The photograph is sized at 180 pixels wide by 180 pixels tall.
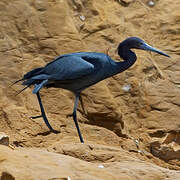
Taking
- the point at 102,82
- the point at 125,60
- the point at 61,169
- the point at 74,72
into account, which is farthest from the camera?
the point at 102,82

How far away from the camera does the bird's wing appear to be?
20.9 feet

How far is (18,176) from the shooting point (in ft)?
12.8

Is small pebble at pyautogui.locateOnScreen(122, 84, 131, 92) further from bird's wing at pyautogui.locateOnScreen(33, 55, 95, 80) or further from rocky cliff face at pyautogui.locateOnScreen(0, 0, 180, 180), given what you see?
bird's wing at pyautogui.locateOnScreen(33, 55, 95, 80)

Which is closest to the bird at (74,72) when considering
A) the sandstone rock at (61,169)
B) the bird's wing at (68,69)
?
the bird's wing at (68,69)

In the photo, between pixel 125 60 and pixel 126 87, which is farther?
pixel 126 87

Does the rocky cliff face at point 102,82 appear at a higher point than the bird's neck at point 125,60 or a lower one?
lower

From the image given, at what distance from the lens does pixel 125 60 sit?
682 centimetres

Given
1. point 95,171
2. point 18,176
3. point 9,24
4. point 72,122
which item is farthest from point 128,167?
point 9,24

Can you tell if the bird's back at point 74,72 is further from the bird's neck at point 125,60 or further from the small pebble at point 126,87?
the small pebble at point 126,87

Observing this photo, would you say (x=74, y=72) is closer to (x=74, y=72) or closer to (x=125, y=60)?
(x=74, y=72)

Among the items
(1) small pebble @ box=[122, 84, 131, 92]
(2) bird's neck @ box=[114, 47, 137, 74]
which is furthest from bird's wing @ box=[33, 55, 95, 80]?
(1) small pebble @ box=[122, 84, 131, 92]

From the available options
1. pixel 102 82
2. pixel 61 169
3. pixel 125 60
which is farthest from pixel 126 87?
pixel 61 169

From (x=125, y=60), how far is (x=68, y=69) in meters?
0.87

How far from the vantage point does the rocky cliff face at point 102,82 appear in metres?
7.32
